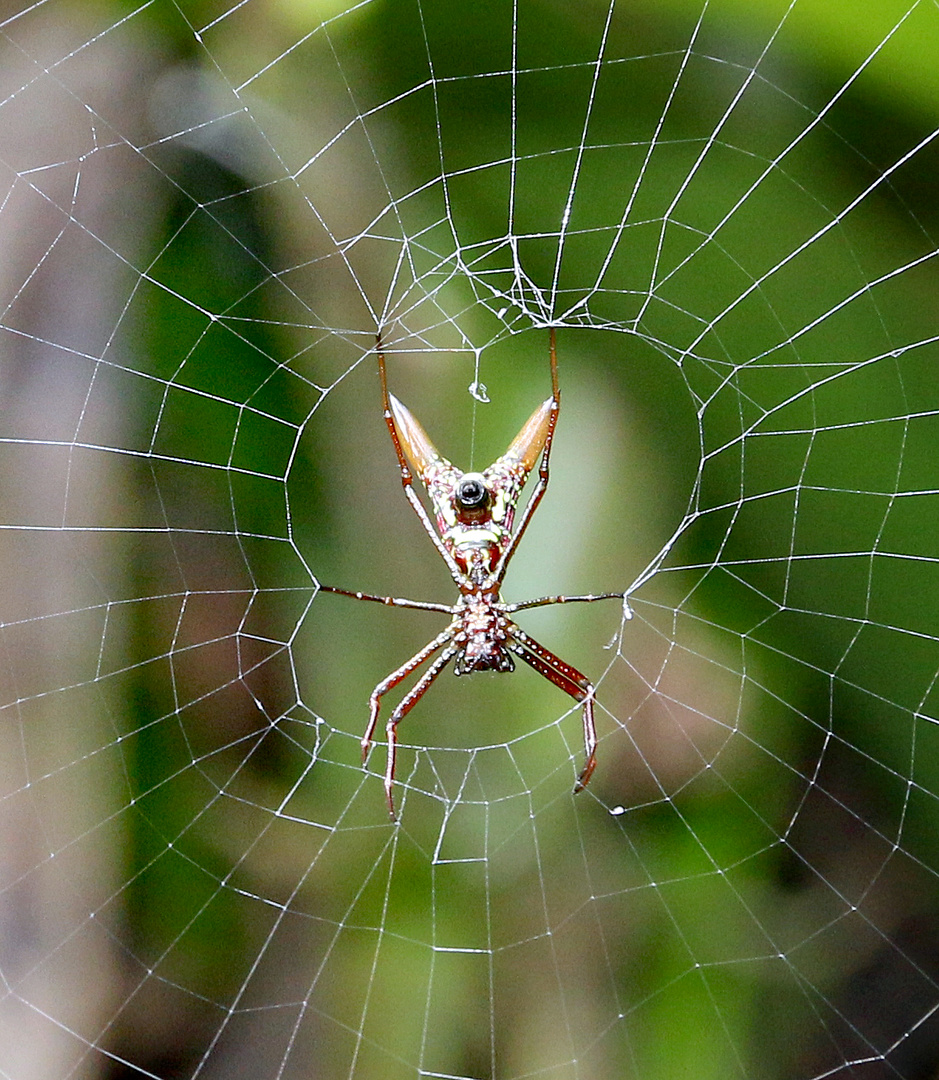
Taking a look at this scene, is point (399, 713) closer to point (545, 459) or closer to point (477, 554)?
point (477, 554)

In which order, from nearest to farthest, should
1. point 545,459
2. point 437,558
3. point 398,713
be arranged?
1. point 545,459
2. point 398,713
3. point 437,558

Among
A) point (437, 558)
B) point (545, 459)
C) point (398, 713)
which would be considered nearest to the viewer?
point (545, 459)

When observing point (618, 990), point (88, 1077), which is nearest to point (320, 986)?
point (88, 1077)

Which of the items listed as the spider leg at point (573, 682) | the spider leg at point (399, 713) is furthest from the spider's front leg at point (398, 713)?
the spider leg at point (573, 682)

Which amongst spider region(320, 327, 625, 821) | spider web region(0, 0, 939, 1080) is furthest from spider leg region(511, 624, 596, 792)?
spider web region(0, 0, 939, 1080)

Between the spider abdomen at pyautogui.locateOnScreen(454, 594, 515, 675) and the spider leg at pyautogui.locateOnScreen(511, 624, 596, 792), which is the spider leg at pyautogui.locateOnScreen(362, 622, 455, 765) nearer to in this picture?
the spider abdomen at pyautogui.locateOnScreen(454, 594, 515, 675)

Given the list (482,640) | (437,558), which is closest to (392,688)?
(482,640)

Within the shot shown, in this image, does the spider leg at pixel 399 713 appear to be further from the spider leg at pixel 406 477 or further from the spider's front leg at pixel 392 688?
the spider leg at pixel 406 477
